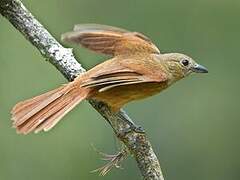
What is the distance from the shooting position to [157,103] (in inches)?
262

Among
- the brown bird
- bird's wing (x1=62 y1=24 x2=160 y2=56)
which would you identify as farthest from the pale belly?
bird's wing (x1=62 y1=24 x2=160 y2=56)

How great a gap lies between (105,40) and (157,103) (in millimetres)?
1947

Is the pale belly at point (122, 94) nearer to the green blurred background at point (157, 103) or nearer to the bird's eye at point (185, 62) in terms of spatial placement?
the bird's eye at point (185, 62)

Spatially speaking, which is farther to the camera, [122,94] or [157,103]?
[157,103]

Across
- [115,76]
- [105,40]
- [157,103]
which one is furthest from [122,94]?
[157,103]

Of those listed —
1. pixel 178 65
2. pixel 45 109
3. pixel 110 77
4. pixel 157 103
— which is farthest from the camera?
pixel 157 103

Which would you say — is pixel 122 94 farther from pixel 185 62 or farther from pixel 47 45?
pixel 185 62

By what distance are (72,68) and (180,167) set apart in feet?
7.31

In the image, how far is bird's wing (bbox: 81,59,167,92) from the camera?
4414 millimetres

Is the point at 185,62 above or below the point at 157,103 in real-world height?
below

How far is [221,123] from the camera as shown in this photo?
7055 millimetres

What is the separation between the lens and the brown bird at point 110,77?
14.0 ft

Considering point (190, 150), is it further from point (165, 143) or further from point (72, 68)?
point (72, 68)

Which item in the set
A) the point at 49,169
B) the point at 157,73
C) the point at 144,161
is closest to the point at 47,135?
the point at 49,169
